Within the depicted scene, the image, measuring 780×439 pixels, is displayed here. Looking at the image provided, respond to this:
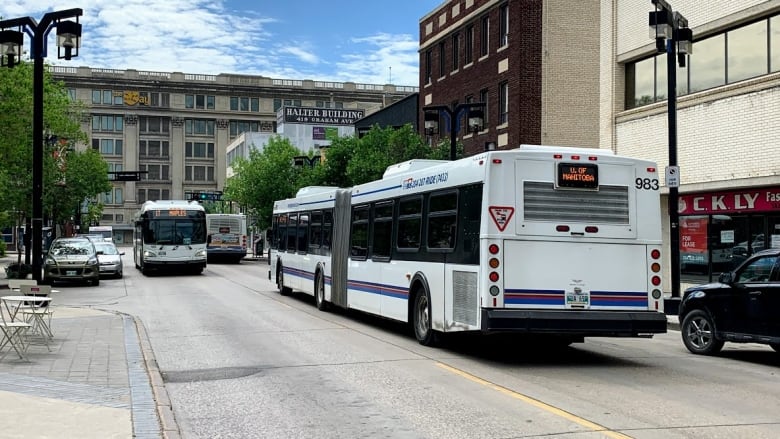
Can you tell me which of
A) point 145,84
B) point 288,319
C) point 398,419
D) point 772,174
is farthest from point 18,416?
point 145,84

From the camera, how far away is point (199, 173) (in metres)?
128

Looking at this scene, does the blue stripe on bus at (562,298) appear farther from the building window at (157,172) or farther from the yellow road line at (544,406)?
the building window at (157,172)

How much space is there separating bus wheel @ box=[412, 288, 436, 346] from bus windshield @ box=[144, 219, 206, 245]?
25.3m

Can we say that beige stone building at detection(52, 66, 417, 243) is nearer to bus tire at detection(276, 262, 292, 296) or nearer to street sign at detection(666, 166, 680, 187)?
bus tire at detection(276, 262, 292, 296)

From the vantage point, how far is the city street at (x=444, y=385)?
8070mm

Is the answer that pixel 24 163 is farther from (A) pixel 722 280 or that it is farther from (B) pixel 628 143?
(A) pixel 722 280

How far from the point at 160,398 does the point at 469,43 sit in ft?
110

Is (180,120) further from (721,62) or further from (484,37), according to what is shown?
(721,62)

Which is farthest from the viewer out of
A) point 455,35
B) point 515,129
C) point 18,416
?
point 455,35

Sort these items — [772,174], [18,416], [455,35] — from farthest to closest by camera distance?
[455,35] < [772,174] < [18,416]

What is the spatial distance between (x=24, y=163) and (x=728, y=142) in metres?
27.1

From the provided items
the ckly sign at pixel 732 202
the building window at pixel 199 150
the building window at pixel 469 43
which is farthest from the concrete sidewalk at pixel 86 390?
the building window at pixel 199 150

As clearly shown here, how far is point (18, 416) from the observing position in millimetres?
7984

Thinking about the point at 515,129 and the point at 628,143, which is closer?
the point at 628,143
